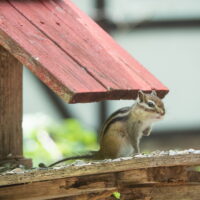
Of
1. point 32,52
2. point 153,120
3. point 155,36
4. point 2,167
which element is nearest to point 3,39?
point 32,52

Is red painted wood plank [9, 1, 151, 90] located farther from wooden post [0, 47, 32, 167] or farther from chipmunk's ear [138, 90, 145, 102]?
wooden post [0, 47, 32, 167]

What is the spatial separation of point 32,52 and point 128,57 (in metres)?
0.82

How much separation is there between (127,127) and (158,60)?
17.7 ft

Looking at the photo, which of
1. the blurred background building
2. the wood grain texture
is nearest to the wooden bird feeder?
the wood grain texture

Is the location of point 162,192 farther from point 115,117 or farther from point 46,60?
point 115,117

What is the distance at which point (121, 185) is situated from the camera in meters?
4.02

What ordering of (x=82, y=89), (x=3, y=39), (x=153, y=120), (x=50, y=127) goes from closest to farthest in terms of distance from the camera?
1. (x=82, y=89)
2. (x=3, y=39)
3. (x=153, y=120)
4. (x=50, y=127)

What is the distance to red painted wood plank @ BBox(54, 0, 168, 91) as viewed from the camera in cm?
444

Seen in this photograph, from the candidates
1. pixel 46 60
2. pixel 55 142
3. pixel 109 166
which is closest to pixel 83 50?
pixel 46 60

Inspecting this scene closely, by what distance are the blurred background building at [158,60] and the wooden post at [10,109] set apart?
207 inches

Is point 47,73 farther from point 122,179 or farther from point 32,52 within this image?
point 122,179

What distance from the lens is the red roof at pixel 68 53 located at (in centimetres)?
384

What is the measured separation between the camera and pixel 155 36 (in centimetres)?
1049

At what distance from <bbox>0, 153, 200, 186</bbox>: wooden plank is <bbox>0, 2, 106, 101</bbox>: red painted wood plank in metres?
0.32
